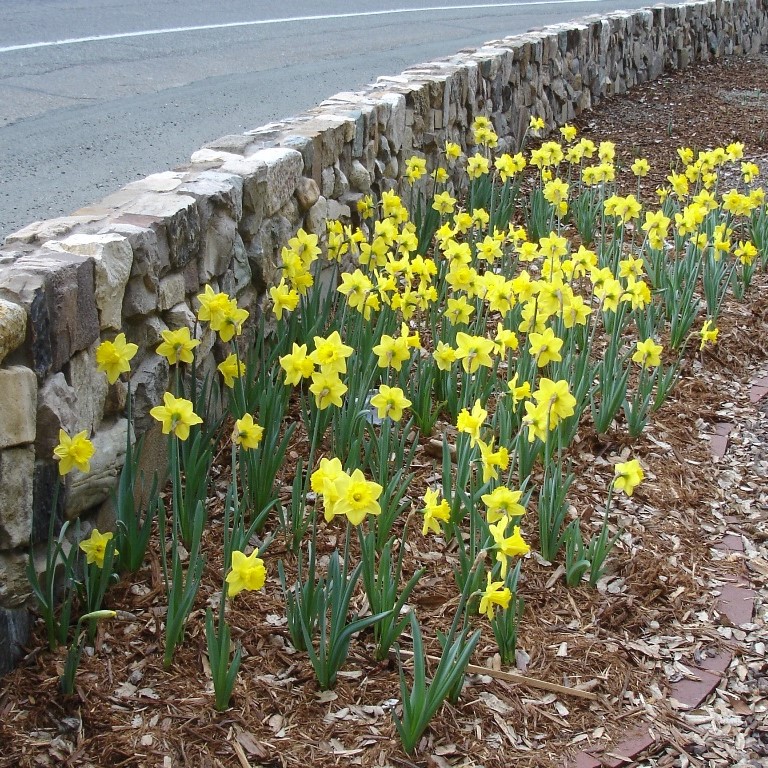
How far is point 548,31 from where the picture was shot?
25.0 ft

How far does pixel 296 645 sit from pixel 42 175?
3006 mm

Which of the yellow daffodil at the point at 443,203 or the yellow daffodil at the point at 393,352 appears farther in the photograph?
the yellow daffodil at the point at 443,203

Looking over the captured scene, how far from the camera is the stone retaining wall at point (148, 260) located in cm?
214

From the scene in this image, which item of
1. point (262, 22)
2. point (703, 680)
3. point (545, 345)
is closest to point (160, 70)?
point (262, 22)

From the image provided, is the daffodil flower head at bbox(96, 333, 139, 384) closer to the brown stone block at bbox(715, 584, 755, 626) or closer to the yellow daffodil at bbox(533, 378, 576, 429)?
the yellow daffodil at bbox(533, 378, 576, 429)

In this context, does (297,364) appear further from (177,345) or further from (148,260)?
(148,260)

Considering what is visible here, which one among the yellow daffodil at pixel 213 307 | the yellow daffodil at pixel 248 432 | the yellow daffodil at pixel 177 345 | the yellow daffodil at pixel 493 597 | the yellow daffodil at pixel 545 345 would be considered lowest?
the yellow daffodil at pixel 493 597

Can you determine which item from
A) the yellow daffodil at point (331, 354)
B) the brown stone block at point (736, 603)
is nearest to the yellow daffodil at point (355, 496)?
the yellow daffodil at point (331, 354)

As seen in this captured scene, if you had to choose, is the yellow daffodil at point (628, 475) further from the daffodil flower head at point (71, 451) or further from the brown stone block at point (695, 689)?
the daffodil flower head at point (71, 451)

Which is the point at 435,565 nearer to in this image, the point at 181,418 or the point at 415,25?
the point at 181,418

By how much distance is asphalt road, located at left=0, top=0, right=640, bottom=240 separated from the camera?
4672mm

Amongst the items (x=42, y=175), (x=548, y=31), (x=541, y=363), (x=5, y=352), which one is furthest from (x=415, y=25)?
(x=5, y=352)

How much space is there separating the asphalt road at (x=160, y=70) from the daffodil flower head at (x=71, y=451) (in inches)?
71.7

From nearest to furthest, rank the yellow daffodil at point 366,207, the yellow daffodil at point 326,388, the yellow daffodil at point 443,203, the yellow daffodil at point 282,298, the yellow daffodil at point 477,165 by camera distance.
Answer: the yellow daffodil at point 326,388, the yellow daffodil at point 282,298, the yellow daffodil at point 366,207, the yellow daffodil at point 443,203, the yellow daffodil at point 477,165
